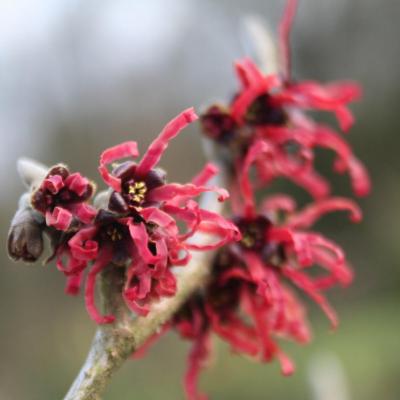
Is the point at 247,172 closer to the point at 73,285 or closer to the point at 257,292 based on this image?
the point at 257,292

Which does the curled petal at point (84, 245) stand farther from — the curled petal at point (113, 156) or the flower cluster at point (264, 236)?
the flower cluster at point (264, 236)

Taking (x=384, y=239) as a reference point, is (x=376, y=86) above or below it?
above

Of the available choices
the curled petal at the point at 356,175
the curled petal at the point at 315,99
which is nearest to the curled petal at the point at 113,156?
the curled petal at the point at 315,99

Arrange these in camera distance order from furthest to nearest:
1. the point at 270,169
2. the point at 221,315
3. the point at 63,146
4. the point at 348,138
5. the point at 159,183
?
the point at 348,138 < the point at 63,146 < the point at 270,169 < the point at 221,315 < the point at 159,183

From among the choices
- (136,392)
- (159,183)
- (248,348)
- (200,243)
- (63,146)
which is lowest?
(136,392)

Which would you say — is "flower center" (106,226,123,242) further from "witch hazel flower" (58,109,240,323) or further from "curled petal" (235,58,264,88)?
"curled petal" (235,58,264,88)

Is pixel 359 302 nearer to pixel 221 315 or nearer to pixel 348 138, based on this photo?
pixel 348 138

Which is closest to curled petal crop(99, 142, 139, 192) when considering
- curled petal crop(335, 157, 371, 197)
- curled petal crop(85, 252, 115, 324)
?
curled petal crop(85, 252, 115, 324)

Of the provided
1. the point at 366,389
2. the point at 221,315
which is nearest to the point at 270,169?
the point at 221,315
